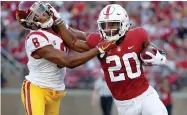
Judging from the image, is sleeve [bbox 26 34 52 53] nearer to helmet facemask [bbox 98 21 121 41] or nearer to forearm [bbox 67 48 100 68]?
forearm [bbox 67 48 100 68]

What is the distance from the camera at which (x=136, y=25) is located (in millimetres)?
9914

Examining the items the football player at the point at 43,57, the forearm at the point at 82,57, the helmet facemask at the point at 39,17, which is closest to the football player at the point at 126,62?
the forearm at the point at 82,57

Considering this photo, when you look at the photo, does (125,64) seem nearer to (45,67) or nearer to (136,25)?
(45,67)

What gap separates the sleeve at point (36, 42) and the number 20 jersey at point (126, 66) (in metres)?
0.42

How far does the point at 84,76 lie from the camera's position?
29.6 feet

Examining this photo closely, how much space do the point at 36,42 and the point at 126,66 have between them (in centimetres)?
85

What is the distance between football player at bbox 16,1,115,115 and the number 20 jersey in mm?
298

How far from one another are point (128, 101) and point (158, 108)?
0.32 m

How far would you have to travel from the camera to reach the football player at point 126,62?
15.6 feet

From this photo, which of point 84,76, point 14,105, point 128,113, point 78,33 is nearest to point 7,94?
point 14,105

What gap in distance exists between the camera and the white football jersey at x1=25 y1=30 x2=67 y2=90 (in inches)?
195

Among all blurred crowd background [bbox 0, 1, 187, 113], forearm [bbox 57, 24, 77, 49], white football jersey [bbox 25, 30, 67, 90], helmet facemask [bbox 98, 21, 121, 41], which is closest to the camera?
helmet facemask [bbox 98, 21, 121, 41]

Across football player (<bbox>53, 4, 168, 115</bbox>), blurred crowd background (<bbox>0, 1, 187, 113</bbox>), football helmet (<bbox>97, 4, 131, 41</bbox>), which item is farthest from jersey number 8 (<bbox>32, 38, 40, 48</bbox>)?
blurred crowd background (<bbox>0, 1, 187, 113</bbox>)

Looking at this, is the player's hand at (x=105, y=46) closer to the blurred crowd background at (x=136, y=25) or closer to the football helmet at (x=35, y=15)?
the football helmet at (x=35, y=15)
